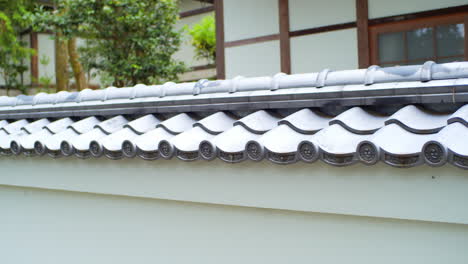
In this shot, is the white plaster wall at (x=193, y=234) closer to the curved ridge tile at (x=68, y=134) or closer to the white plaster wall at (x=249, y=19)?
the curved ridge tile at (x=68, y=134)

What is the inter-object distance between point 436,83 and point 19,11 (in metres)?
14.0

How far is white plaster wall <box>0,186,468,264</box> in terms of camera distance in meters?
2.43

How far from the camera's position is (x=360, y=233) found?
2537 mm

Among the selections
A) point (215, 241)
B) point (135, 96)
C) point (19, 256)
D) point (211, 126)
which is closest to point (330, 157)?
point (211, 126)

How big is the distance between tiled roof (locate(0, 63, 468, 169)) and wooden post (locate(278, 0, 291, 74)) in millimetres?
4858

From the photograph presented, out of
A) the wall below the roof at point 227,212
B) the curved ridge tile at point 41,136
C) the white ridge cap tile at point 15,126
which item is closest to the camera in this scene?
the wall below the roof at point 227,212

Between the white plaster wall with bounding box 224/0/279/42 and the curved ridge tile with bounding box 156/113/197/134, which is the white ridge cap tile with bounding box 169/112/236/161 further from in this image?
the white plaster wall with bounding box 224/0/279/42

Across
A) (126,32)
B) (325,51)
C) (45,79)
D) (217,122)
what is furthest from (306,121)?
(45,79)

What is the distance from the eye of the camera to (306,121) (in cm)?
262

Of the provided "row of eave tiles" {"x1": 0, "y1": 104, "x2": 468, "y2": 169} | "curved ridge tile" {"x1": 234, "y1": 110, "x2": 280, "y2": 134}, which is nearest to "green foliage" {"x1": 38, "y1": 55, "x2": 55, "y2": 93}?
"row of eave tiles" {"x1": 0, "y1": 104, "x2": 468, "y2": 169}

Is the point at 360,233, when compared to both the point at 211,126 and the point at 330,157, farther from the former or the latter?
the point at 211,126

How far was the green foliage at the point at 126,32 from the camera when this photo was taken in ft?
36.9

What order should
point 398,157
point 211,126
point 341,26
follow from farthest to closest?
point 341,26, point 211,126, point 398,157

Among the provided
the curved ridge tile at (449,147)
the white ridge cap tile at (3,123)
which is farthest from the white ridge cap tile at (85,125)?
the curved ridge tile at (449,147)
